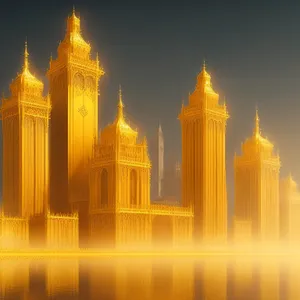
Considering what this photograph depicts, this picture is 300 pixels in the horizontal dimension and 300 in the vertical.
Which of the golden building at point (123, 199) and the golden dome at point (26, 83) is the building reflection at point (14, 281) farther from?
the golden dome at point (26, 83)

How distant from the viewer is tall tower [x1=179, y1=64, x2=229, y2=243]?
9319 cm

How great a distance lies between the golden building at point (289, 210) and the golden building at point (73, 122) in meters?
48.6

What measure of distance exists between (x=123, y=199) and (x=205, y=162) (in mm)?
17032

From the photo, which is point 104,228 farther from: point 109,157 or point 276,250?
point 276,250

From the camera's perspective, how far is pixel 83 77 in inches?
3494

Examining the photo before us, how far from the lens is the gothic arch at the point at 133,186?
85000mm

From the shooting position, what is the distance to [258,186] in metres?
109

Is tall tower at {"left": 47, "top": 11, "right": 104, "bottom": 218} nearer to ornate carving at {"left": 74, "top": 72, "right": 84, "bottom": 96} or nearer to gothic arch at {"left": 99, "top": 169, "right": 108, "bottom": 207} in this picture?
ornate carving at {"left": 74, "top": 72, "right": 84, "bottom": 96}

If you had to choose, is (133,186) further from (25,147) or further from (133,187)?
(25,147)

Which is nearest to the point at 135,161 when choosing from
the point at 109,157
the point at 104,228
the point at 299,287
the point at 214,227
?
the point at 109,157

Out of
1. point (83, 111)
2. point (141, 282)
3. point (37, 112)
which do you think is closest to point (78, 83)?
point (83, 111)

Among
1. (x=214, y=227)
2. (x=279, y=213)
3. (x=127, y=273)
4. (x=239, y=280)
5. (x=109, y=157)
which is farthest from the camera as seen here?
(x=279, y=213)

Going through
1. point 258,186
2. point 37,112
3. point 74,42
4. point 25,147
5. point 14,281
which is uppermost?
point 74,42

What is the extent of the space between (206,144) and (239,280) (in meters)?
47.7
